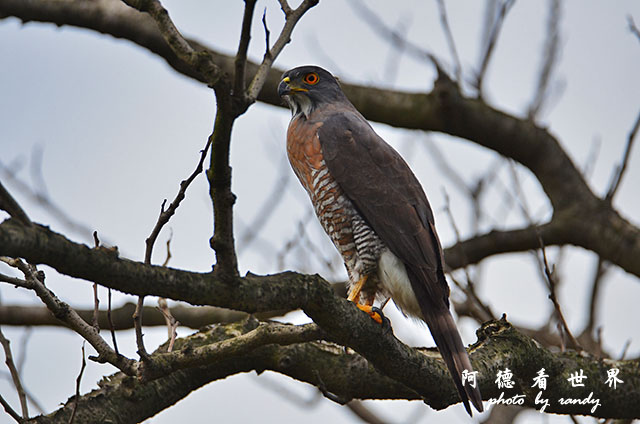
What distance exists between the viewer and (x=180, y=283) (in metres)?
2.27

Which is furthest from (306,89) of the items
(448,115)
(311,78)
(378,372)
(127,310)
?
(378,372)

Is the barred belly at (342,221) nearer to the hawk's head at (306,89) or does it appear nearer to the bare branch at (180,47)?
the hawk's head at (306,89)

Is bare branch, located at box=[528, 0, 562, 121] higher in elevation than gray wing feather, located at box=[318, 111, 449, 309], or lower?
higher

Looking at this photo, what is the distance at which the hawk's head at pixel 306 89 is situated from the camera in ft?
16.7

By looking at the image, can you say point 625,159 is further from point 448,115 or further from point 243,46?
point 243,46

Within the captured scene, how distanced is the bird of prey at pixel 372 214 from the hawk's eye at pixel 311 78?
0.51m

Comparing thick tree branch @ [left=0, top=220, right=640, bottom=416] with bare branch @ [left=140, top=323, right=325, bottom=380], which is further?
bare branch @ [left=140, top=323, right=325, bottom=380]

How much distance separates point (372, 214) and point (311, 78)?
1.41 metres

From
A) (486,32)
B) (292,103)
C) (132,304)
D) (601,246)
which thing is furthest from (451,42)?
(132,304)

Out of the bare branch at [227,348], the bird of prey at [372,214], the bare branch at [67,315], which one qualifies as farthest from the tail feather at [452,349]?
the bare branch at [67,315]

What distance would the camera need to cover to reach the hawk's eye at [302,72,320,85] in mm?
5164

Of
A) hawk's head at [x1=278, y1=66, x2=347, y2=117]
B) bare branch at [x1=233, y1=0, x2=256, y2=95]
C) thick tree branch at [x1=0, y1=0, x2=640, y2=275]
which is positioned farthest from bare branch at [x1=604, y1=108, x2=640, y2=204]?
bare branch at [x1=233, y1=0, x2=256, y2=95]

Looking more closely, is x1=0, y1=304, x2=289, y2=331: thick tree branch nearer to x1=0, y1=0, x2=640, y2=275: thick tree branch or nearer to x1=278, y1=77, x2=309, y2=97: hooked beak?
x1=278, y1=77, x2=309, y2=97: hooked beak

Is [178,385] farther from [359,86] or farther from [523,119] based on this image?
[523,119]
